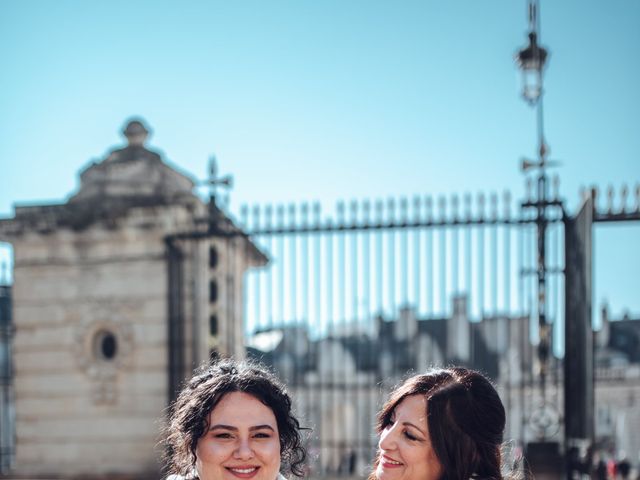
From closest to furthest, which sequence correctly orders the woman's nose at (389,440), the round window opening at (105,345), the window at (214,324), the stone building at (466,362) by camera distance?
the woman's nose at (389,440) < the round window opening at (105,345) < the window at (214,324) < the stone building at (466,362)

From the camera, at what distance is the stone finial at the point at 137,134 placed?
26.8 feet

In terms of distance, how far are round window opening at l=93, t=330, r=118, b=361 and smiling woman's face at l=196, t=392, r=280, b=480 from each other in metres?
5.33

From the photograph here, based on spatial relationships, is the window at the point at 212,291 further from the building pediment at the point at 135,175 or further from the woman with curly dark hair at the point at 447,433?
the woman with curly dark hair at the point at 447,433

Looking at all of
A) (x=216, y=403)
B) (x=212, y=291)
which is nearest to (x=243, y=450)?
(x=216, y=403)

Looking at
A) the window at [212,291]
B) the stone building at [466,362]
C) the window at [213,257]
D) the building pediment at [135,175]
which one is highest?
the building pediment at [135,175]

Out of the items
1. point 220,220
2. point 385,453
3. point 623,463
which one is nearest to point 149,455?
point 220,220

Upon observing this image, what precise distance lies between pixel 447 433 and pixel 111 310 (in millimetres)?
5666

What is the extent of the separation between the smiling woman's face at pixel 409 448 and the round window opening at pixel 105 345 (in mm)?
5498

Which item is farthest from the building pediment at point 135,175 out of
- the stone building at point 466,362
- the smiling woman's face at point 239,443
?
the stone building at point 466,362

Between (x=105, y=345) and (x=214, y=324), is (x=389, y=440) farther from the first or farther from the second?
(x=105, y=345)

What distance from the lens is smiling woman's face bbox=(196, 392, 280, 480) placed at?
2848 millimetres

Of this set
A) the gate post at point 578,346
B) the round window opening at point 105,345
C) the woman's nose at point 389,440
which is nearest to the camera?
the woman's nose at point 389,440

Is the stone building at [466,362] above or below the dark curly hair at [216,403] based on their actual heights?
below

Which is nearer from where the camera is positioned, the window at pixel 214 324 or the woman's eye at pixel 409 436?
the woman's eye at pixel 409 436
